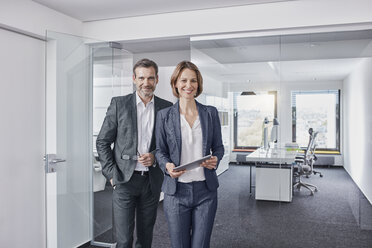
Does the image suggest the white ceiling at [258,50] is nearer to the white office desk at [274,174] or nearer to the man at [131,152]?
the white office desk at [274,174]

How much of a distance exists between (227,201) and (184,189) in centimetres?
181

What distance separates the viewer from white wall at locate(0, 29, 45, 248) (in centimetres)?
303

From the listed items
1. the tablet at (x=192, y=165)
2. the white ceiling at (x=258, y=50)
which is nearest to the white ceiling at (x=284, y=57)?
the white ceiling at (x=258, y=50)

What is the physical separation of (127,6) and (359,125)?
248 cm

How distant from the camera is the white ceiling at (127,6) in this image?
3.19 metres

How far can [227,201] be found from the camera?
371cm

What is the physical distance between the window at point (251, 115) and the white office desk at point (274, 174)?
0.55 feet

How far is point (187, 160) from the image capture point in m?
2.07

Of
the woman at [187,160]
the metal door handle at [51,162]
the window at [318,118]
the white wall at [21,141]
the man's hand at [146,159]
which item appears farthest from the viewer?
the window at [318,118]

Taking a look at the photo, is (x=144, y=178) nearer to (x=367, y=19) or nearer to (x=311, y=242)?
(x=311, y=242)

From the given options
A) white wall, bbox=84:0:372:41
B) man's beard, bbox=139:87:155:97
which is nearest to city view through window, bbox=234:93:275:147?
white wall, bbox=84:0:372:41

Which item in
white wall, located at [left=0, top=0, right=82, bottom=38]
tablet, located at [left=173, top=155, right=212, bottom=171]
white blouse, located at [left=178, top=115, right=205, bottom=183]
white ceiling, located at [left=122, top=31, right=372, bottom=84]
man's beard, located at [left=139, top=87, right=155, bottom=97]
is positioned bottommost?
tablet, located at [left=173, top=155, right=212, bottom=171]

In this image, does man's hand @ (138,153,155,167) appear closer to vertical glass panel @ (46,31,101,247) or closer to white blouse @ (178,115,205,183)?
white blouse @ (178,115,205,183)

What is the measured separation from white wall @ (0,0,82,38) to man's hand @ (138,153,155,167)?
1.70m
